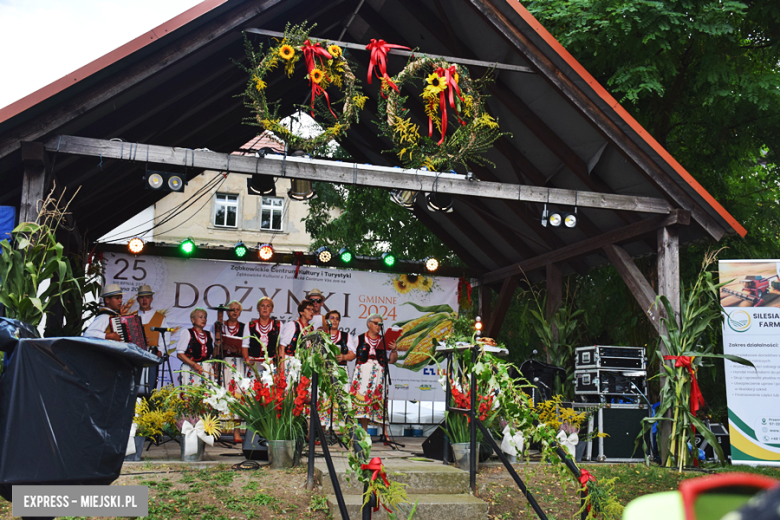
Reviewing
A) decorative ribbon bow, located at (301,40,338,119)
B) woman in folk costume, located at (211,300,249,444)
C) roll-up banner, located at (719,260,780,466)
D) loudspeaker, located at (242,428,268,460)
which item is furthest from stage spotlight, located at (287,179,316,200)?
roll-up banner, located at (719,260,780,466)

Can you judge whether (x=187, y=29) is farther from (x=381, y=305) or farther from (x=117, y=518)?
(x=381, y=305)

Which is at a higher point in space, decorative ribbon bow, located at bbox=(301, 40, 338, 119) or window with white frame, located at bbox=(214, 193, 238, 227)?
window with white frame, located at bbox=(214, 193, 238, 227)

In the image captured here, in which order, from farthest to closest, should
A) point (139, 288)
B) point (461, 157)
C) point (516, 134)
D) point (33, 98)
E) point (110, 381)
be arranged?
point (139, 288), point (516, 134), point (461, 157), point (33, 98), point (110, 381)

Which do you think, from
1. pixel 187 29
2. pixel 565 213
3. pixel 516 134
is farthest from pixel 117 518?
pixel 516 134

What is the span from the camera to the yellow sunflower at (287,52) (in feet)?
19.6

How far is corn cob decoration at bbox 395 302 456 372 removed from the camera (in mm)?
10445

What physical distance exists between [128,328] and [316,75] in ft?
11.4

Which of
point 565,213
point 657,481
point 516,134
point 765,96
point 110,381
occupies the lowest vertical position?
point 657,481

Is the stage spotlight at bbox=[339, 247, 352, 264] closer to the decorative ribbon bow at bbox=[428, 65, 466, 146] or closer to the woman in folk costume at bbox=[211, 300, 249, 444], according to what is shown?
the woman in folk costume at bbox=[211, 300, 249, 444]

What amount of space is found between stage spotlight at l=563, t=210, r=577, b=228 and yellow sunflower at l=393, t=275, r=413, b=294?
13.7 ft

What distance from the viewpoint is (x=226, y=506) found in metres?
4.13

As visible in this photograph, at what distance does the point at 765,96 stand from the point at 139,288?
29.6 feet

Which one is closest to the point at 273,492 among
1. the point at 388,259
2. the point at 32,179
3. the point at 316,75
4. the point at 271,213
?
the point at 32,179

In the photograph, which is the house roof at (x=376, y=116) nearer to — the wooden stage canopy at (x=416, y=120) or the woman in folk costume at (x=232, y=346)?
the wooden stage canopy at (x=416, y=120)
